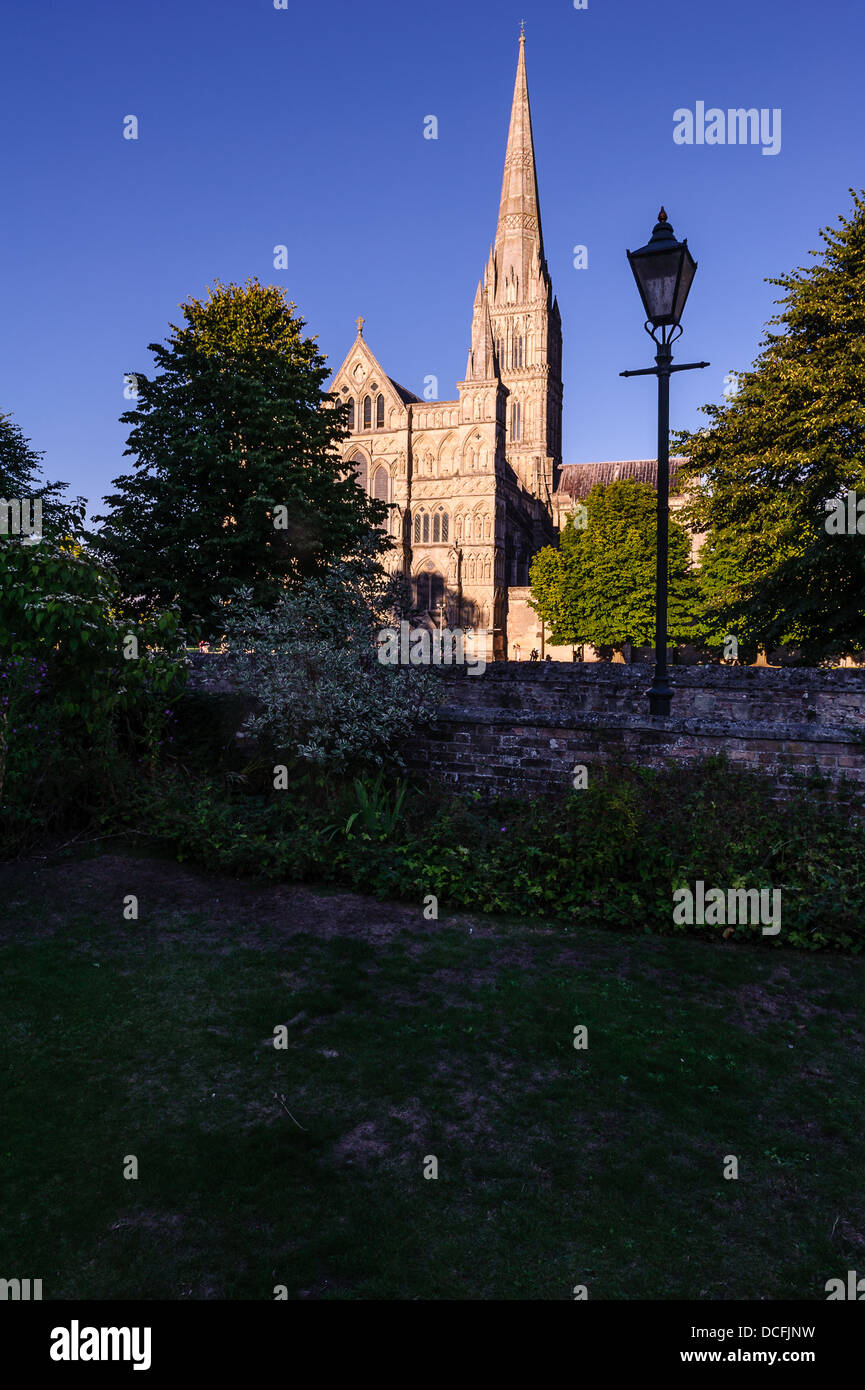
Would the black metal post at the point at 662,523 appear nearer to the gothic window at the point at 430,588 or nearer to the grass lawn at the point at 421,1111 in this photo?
the grass lawn at the point at 421,1111

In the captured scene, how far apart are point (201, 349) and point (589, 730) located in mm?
20129

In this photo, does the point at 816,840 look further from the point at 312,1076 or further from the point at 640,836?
the point at 312,1076

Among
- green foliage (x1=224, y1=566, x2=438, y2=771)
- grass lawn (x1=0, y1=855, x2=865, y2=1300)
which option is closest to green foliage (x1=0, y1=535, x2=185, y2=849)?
green foliage (x1=224, y1=566, x2=438, y2=771)

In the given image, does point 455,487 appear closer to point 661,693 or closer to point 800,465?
point 800,465

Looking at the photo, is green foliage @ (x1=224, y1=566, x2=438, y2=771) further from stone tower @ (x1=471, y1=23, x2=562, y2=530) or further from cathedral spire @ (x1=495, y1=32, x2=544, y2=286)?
cathedral spire @ (x1=495, y1=32, x2=544, y2=286)

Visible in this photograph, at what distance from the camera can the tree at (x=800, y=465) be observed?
16531mm

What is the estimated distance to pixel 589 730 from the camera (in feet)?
29.5

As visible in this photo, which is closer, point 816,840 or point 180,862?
point 816,840

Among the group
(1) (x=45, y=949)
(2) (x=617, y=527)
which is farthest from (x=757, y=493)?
(2) (x=617, y=527)

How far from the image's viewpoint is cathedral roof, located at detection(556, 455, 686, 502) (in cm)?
8012

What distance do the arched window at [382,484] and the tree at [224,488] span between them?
1527 inches

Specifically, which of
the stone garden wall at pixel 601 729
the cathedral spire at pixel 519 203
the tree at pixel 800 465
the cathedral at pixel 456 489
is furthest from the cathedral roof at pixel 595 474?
the stone garden wall at pixel 601 729

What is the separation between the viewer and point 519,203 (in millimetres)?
76938

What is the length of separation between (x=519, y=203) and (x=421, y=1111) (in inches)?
3569
